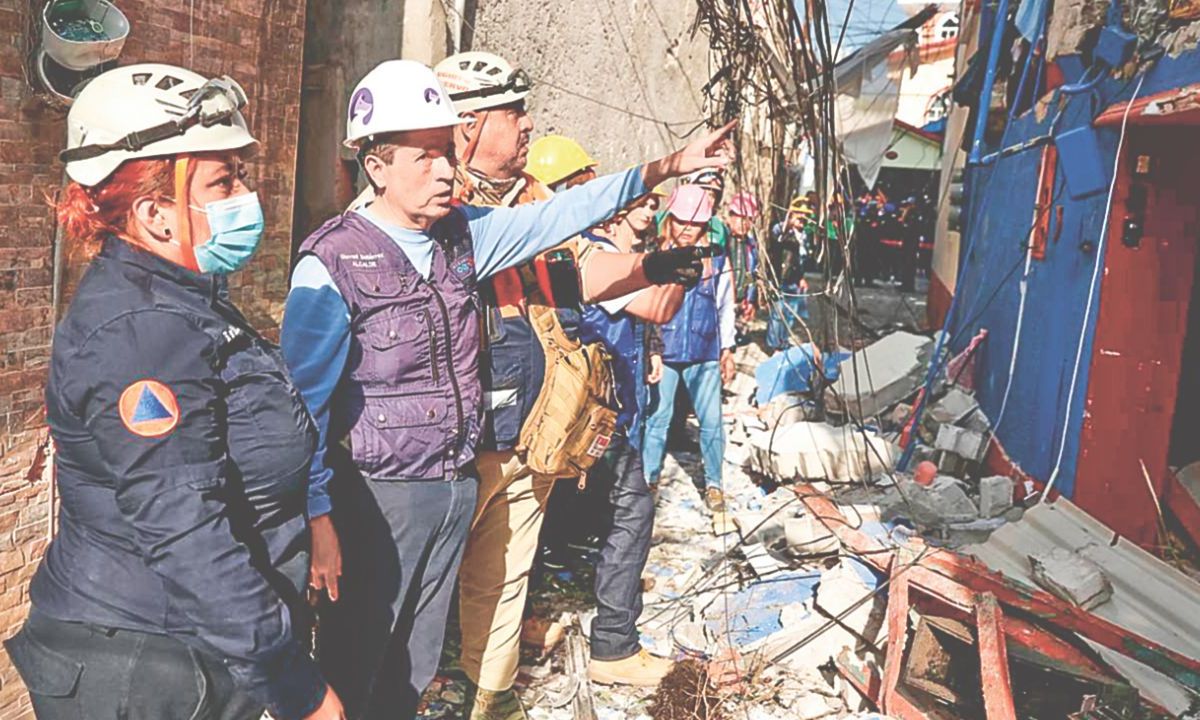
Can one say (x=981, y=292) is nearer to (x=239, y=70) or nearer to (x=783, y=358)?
(x=783, y=358)

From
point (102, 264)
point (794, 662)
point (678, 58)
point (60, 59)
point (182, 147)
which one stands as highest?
point (678, 58)

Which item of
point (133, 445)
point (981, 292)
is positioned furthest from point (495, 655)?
point (981, 292)

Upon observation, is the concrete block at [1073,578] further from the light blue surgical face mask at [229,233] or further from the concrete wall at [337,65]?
the concrete wall at [337,65]

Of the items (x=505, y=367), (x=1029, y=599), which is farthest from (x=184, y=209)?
(x=1029, y=599)

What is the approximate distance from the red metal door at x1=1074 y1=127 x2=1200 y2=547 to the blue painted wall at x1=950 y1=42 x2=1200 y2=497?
0.35 ft

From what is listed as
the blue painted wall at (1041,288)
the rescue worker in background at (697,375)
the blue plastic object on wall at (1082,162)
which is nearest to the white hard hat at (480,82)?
the rescue worker in background at (697,375)

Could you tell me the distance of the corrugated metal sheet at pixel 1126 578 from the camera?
10.4 ft

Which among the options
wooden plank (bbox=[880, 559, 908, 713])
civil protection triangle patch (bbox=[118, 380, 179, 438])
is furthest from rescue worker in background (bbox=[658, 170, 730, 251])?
civil protection triangle patch (bbox=[118, 380, 179, 438])

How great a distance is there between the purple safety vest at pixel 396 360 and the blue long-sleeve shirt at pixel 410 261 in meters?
0.04

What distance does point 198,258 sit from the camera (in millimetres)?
1777

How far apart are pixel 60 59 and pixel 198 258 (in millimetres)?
1502

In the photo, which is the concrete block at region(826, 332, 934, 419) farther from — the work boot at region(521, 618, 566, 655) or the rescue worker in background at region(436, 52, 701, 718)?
the rescue worker in background at region(436, 52, 701, 718)

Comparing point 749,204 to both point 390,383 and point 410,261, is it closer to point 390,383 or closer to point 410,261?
point 410,261

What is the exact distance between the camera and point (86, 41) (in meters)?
2.89
